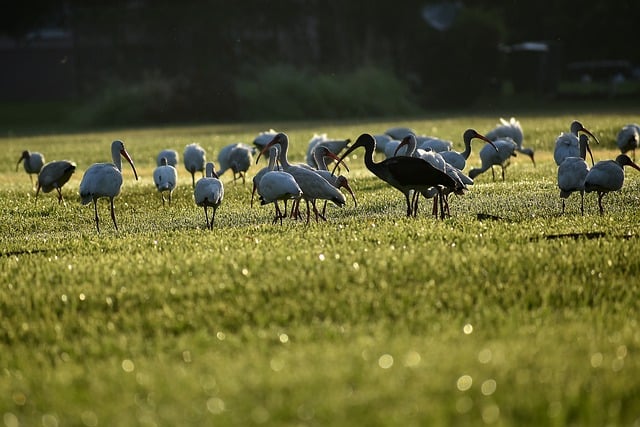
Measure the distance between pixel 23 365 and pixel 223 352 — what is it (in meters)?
1.36

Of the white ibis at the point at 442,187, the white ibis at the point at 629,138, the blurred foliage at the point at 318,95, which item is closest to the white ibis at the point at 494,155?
the white ibis at the point at 629,138

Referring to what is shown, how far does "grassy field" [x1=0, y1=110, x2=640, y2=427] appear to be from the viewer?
6.87 metres

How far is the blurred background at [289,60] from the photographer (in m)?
57.4

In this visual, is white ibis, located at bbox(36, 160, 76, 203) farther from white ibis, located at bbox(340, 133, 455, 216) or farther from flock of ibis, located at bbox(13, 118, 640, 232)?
white ibis, located at bbox(340, 133, 455, 216)

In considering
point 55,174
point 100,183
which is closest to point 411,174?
point 100,183

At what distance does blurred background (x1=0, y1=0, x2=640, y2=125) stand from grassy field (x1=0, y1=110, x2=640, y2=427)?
42.4 m

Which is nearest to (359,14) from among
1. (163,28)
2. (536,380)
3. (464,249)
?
(163,28)

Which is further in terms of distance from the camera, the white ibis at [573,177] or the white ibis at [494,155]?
the white ibis at [494,155]

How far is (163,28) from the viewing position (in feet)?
213

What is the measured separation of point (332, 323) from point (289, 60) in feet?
184

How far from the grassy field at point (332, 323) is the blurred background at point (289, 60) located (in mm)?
42404

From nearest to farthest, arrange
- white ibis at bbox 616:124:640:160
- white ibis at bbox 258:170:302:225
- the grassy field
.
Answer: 1. the grassy field
2. white ibis at bbox 258:170:302:225
3. white ibis at bbox 616:124:640:160

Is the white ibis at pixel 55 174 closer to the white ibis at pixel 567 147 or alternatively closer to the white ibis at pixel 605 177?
the white ibis at pixel 567 147

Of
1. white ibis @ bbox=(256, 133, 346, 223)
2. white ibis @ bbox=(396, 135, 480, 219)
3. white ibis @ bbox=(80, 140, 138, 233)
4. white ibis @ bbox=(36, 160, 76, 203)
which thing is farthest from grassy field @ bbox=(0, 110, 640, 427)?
white ibis @ bbox=(36, 160, 76, 203)
